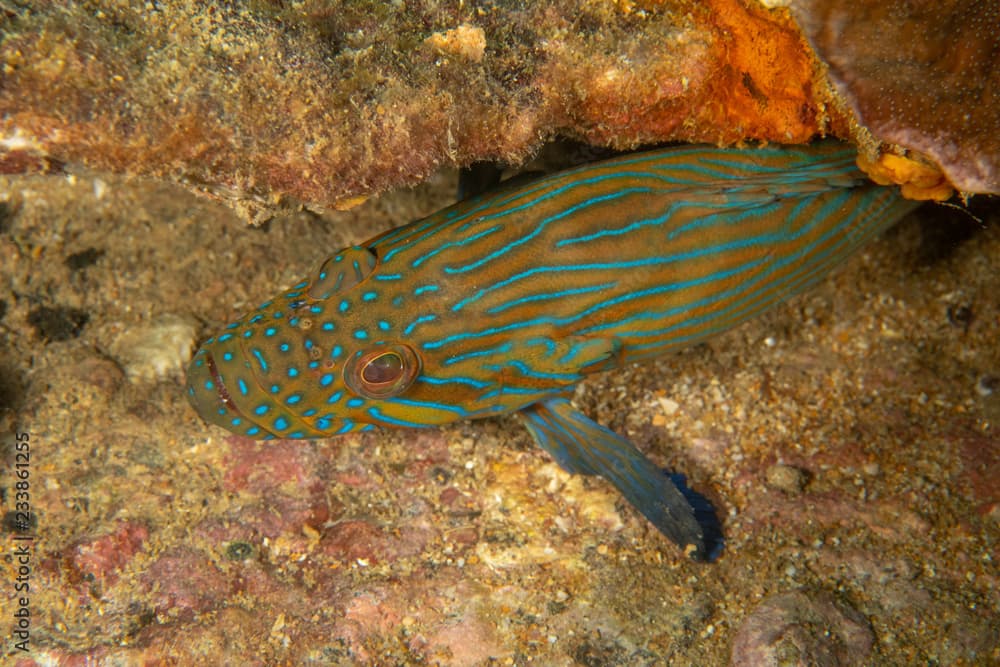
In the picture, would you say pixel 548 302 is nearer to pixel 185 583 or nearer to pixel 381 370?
pixel 381 370

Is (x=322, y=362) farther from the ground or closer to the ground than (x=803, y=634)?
farther from the ground

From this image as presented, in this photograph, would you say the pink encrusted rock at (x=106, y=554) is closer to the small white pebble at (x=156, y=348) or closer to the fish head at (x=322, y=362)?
the fish head at (x=322, y=362)

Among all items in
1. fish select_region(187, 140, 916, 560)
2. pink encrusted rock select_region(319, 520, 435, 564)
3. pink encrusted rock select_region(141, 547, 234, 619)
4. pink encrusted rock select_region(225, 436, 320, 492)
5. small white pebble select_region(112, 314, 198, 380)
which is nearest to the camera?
fish select_region(187, 140, 916, 560)

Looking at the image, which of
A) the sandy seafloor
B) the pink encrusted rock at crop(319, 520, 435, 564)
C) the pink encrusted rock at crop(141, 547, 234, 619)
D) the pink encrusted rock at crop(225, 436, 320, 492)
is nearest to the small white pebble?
the sandy seafloor

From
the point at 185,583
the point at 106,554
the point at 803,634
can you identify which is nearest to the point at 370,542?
the point at 185,583

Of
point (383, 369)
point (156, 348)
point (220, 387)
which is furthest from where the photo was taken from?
point (156, 348)

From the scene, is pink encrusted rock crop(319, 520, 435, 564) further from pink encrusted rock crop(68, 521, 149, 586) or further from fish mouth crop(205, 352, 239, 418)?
pink encrusted rock crop(68, 521, 149, 586)
